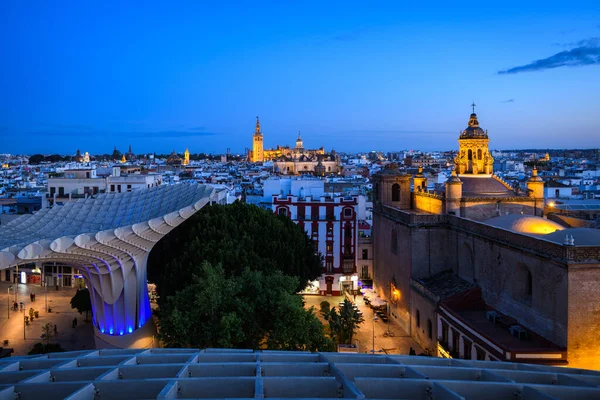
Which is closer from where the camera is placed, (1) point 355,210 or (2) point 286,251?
(2) point 286,251

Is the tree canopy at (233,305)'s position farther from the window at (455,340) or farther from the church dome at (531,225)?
the church dome at (531,225)

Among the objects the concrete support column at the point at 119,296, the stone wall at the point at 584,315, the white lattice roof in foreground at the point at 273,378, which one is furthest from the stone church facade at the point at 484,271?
the concrete support column at the point at 119,296

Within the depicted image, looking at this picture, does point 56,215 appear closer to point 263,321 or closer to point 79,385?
point 263,321

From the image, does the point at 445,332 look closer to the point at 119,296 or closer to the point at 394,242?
the point at 394,242

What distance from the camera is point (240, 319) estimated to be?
2328 centimetres

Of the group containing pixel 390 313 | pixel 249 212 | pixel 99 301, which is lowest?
pixel 390 313

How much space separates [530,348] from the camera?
2230 centimetres

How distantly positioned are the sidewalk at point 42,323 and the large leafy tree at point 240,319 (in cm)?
A: 1138

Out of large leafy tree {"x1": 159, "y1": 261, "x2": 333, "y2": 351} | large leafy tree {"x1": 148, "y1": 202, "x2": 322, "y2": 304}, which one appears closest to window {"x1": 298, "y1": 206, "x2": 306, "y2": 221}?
large leafy tree {"x1": 148, "y1": 202, "x2": 322, "y2": 304}

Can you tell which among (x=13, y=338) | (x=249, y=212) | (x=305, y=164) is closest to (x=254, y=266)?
(x=249, y=212)

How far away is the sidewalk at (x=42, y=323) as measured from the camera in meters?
33.3

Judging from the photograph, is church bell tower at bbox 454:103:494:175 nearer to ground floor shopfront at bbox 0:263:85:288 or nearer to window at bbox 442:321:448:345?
window at bbox 442:321:448:345

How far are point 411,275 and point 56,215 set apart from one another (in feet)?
76.0

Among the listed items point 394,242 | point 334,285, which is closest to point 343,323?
point 394,242
